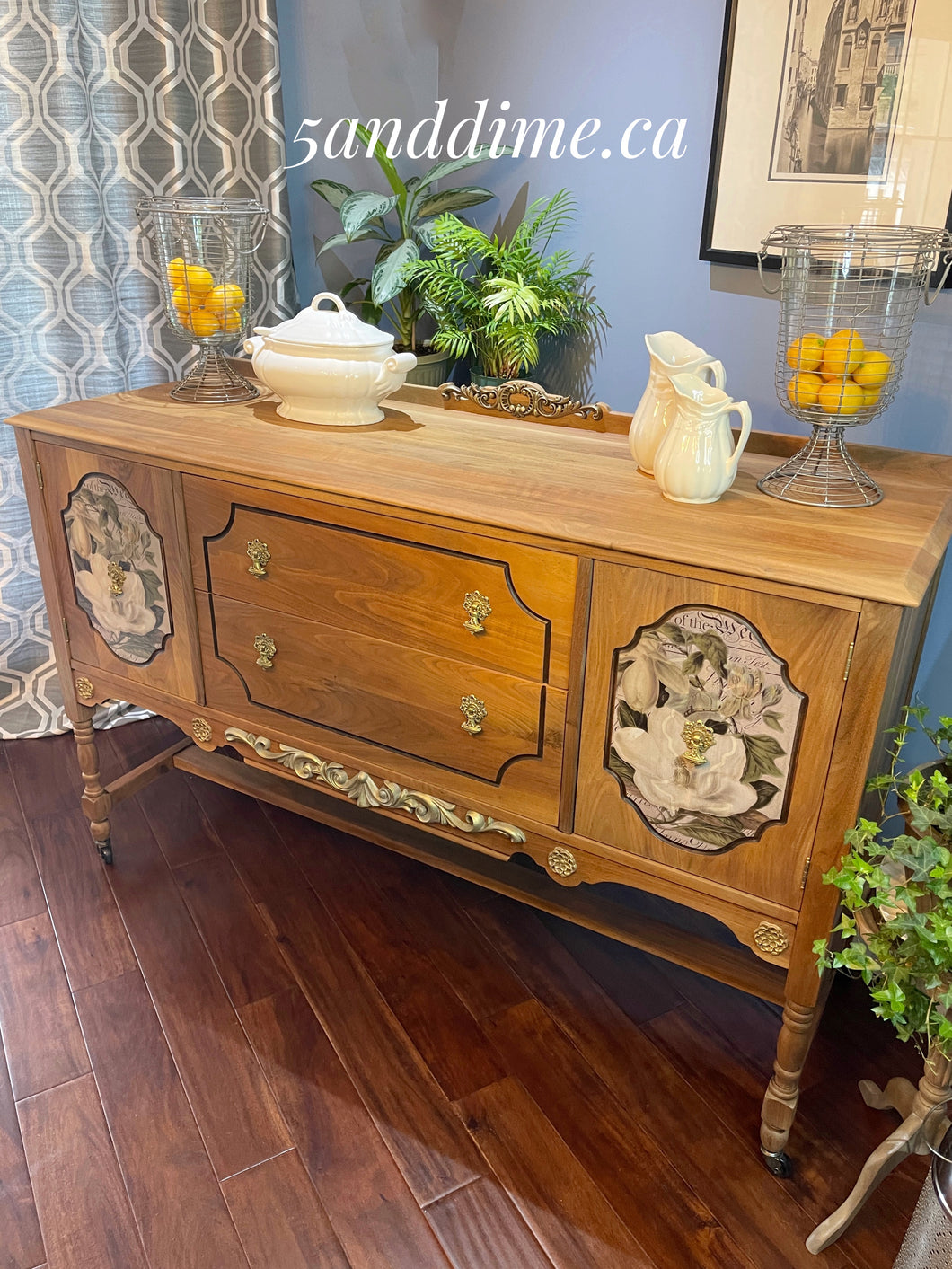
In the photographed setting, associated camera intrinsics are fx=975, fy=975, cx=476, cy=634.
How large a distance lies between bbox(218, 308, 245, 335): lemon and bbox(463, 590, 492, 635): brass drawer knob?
82 centimetres

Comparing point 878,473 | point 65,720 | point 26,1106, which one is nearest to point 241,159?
point 65,720

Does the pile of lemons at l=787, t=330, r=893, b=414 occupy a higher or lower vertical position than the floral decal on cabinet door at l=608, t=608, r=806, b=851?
higher

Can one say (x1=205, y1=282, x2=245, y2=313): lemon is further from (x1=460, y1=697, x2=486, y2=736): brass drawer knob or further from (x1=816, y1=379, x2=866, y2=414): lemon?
(x1=816, y1=379, x2=866, y2=414): lemon

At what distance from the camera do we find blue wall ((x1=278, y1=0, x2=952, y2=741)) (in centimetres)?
157

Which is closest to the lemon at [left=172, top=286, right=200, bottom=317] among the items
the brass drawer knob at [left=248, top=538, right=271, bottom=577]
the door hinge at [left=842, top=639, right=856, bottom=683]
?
the brass drawer knob at [left=248, top=538, right=271, bottom=577]

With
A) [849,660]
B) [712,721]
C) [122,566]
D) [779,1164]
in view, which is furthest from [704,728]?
[122,566]

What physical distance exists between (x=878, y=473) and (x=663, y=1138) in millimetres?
1021

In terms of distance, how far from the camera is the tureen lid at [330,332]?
158cm

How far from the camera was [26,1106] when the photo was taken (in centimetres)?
147

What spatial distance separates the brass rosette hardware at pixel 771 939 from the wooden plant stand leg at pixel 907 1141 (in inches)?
7.9

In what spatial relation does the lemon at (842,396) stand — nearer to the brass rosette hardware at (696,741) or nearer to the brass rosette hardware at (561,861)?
the brass rosette hardware at (696,741)

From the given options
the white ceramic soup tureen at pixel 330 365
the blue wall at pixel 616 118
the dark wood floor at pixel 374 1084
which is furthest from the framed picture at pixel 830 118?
the dark wood floor at pixel 374 1084

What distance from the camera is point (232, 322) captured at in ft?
5.85

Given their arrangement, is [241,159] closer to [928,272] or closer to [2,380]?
[2,380]
